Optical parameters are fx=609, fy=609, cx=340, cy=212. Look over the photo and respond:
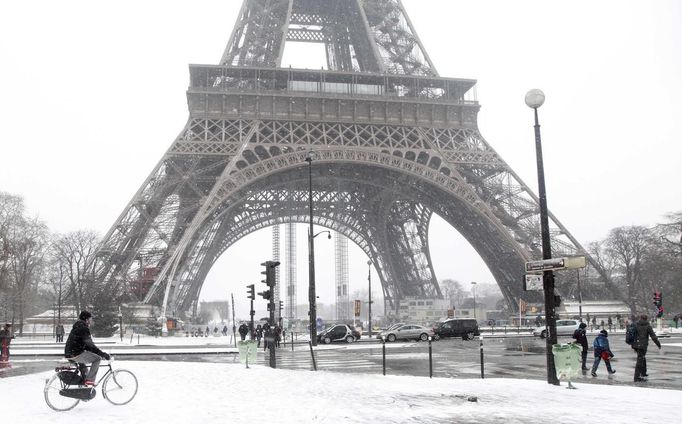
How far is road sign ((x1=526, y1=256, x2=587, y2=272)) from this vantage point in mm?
13750

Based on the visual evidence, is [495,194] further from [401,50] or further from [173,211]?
[173,211]

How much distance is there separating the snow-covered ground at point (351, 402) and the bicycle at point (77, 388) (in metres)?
0.20

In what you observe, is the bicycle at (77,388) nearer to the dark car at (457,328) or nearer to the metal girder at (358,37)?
the dark car at (457,328)

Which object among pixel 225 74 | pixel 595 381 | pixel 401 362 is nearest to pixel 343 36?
pixel 225 74

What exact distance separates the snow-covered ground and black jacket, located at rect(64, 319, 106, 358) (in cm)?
95

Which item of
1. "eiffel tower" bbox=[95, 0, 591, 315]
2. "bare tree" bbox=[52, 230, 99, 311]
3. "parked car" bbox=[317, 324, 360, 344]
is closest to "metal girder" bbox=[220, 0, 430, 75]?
"eiffel tower" bbox=[95, 0, 591, 315]

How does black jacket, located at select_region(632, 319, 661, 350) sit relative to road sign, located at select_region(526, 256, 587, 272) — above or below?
below

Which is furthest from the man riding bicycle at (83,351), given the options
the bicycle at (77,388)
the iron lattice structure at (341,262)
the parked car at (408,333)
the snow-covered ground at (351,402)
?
the iron lattice structure at (341,262)

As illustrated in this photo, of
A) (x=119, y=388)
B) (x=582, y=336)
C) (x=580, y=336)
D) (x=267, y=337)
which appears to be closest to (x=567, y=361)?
(x=580, y=336)

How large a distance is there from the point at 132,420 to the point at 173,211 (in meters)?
40.1

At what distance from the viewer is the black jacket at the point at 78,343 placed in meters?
11.0

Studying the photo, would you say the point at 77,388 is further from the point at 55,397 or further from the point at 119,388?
the point at 119,388

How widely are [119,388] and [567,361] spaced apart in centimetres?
935

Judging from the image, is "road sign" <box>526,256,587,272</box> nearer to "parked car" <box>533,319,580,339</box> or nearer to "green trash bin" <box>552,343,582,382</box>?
"green trash bin" <box>552,343,582,382</box>
